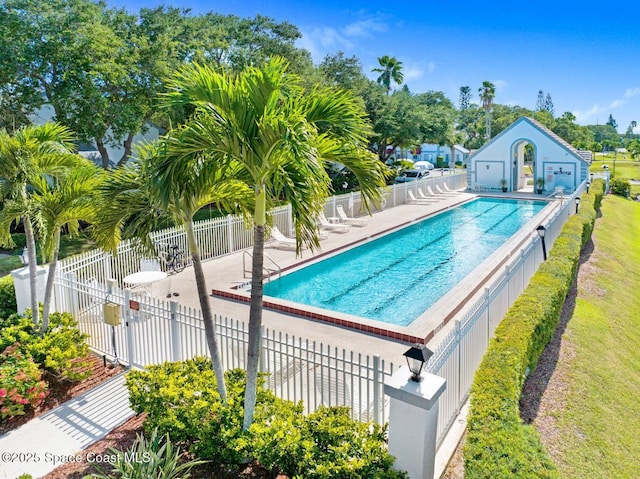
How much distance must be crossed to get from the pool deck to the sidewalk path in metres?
3.41

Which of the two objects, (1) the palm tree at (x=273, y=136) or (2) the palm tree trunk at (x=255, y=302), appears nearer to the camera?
(1) the palm tree at (x=273, y=136)

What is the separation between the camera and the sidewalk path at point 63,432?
5637 millimetres

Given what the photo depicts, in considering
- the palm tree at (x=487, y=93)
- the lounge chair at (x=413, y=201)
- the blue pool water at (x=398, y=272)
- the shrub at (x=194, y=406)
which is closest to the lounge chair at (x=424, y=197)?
the lounge chair at (x=413, y=201)

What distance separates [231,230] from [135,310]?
7.93m

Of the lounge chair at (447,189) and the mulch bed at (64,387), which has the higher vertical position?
the lounge chair at (447,189)

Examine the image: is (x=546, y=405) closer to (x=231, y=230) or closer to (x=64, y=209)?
(x=64, y=209)

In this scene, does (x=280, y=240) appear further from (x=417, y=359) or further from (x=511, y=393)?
(x=417, y=359)

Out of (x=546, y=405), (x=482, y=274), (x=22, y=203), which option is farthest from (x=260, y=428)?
(x=482, y=274)

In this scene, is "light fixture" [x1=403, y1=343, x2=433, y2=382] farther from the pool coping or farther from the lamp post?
the lamp post

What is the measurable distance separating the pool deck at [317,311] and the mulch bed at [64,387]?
2.93m

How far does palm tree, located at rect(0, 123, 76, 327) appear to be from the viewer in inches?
299

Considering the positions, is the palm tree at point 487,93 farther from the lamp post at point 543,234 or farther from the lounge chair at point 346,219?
the lamp post at point 543,234

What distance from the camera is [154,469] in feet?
14.8

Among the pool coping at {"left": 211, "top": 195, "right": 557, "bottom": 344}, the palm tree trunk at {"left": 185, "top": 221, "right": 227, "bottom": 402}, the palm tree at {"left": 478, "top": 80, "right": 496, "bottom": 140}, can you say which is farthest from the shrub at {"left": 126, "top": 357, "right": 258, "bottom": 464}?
the palm tree at {"left": 478, "top": 80, "right": 496, "bottom": 140}
